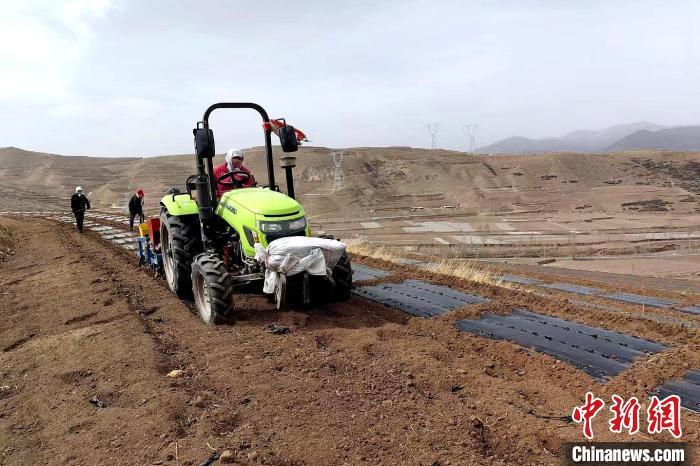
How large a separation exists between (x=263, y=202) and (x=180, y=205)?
204cm

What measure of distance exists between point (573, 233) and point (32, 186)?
6809cm

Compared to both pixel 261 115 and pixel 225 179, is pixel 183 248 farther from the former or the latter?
pixel 261 115

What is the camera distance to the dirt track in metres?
3.03

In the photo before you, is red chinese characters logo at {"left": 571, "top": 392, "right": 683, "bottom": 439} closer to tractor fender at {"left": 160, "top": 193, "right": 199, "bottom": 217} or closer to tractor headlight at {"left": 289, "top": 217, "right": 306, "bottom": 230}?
tractor headlight at {"left": 289, "top": 217, "right": 306, "bottom": 230}

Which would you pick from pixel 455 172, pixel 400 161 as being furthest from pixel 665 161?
pixel 400 161

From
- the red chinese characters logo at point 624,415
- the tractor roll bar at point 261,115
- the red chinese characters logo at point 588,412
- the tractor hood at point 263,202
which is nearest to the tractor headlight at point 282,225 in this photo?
the tractor hood at point 263,202

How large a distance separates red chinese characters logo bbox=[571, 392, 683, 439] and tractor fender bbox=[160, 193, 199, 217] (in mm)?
5458

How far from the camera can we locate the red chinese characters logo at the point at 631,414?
313 cm

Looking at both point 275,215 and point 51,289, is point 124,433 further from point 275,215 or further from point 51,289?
point 51,289

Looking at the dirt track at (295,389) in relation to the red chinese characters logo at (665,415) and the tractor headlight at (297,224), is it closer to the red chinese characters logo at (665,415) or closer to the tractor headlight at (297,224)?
the red chinese characters logo at (665,415)

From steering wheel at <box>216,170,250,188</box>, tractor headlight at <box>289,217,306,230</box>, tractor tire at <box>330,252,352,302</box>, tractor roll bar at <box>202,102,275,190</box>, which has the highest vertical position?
tractor roll bar at <box>202,102,275,190</box>

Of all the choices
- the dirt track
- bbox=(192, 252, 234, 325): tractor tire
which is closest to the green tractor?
bbox=(192, 252, 234, 325): tractor tire

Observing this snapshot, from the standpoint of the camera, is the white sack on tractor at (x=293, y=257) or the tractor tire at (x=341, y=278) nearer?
the white sack on tractor at (x=293, y=257)

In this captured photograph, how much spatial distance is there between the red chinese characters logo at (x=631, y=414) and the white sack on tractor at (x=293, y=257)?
2895 millimetres
